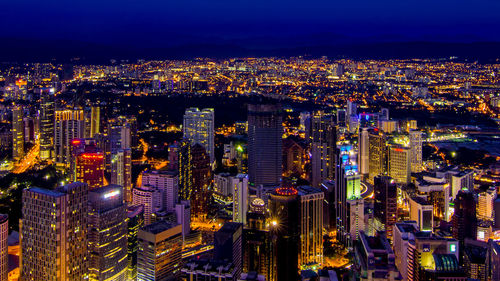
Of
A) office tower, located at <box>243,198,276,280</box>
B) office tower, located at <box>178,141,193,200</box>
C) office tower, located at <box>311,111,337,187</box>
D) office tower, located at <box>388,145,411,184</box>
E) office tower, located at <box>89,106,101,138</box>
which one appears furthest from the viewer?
office tower, located at <box>89,106,101,138</box>

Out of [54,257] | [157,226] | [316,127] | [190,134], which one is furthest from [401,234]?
[190,134]

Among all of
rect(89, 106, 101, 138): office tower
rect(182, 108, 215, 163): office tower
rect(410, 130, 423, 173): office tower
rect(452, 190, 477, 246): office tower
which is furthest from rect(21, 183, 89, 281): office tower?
rect(89, 106, 101, 138): office tower

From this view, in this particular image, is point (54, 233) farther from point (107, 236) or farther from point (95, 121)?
point (95, 121)

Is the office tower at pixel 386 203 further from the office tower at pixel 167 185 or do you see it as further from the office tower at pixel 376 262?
the office tower at pixel 167 185

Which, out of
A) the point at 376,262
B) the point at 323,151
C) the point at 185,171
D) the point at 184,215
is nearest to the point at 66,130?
the point at 185,171

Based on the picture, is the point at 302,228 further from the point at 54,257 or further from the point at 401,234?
the point at 54,257

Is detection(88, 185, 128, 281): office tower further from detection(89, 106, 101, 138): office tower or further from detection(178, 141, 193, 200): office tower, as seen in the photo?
detection(89, 106, 101, 138): office tower

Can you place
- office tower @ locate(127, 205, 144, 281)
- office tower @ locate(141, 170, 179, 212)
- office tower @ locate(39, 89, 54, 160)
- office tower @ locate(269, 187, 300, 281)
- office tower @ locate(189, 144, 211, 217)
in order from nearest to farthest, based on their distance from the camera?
1. office tower @ locate(127, 205, 144, 281)
2. office tower @ locate(269, 187, 300, 281)
3. office tower @ locate(141, 170, 179, 212)
4. office tower @ locate(189, 144, 211, 217)
5. office tower @ locate(39, 89, 54, 160)
